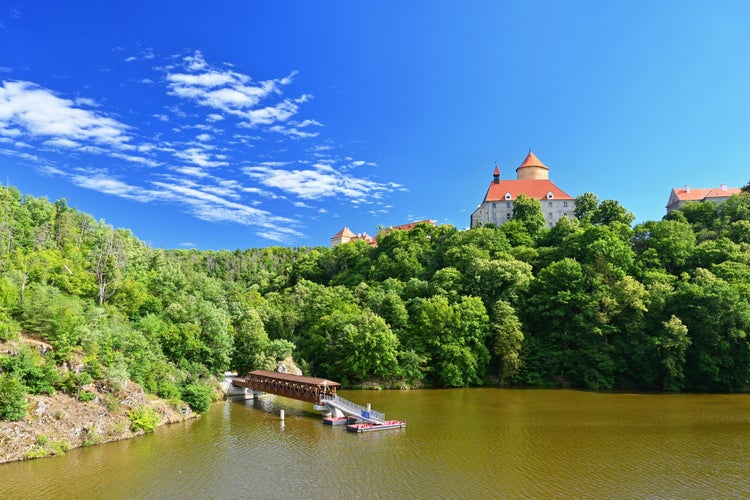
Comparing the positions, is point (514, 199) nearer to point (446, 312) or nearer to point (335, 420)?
point (446, 312)

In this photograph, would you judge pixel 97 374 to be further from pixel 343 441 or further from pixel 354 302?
pixel 354 302

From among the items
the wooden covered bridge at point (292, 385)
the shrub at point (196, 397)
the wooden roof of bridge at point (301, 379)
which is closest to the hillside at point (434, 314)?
the shrub at point (196, 397)

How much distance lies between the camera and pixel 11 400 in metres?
21.6

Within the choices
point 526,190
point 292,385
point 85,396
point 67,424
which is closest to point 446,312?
point 292,385

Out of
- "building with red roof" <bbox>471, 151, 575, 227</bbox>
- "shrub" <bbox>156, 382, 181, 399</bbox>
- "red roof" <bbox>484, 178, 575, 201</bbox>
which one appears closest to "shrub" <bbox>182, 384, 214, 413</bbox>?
"shrub" <bbox>156, 382, 181, 399</bbox>

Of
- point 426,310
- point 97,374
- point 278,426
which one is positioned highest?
point 426,310

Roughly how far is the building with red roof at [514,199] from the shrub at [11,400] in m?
70.1

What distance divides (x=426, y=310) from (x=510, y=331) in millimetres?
9041

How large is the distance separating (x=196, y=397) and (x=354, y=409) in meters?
10.7

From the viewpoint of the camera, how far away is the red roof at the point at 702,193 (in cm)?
8431

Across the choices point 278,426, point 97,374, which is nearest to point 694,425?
point 278,426

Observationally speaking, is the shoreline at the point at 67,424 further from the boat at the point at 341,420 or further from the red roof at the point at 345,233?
the red roof at the point at 345,233

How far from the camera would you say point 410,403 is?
3881 cm

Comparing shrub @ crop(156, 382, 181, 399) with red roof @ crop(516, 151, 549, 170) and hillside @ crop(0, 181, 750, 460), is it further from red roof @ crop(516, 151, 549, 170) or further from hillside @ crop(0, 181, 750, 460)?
red roof @ crop(516, 151, 549, 170)
